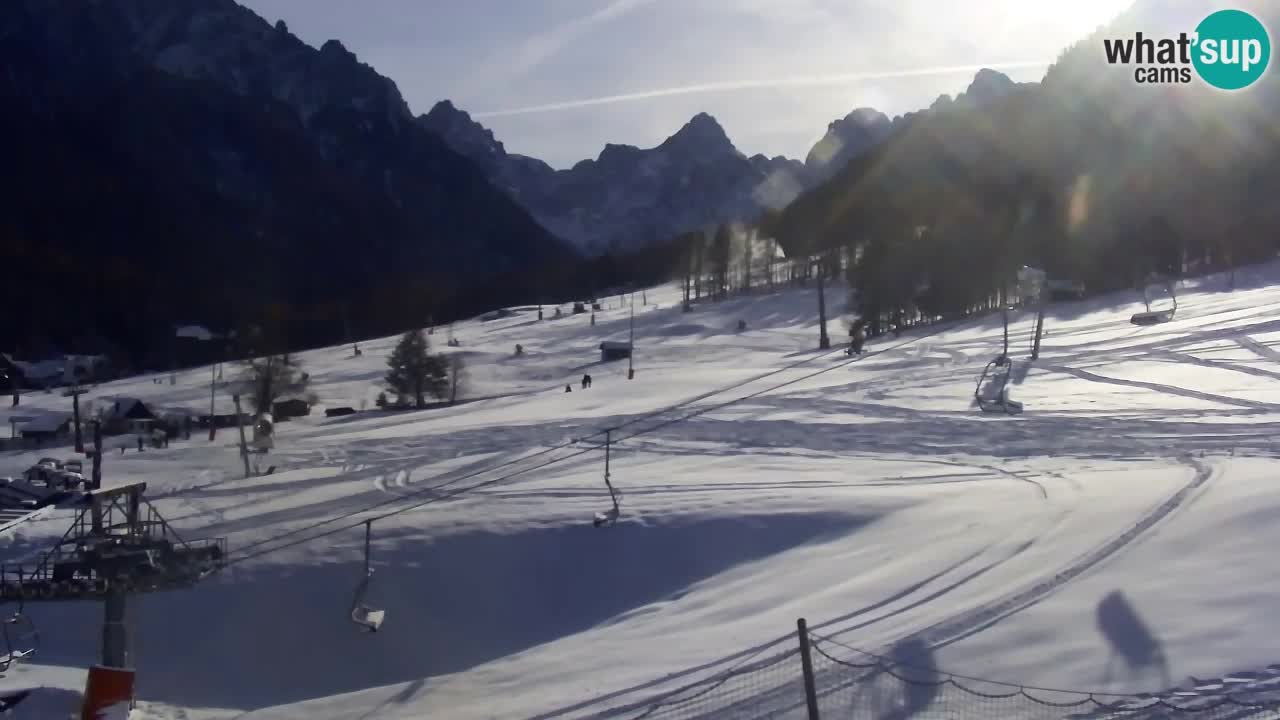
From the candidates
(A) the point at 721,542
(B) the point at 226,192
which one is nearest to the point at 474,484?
(A) the point at 721,542

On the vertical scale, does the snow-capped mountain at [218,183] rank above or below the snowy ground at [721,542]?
above

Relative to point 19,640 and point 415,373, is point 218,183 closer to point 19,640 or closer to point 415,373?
point 415,373

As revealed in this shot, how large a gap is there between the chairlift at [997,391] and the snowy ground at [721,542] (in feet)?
1.66

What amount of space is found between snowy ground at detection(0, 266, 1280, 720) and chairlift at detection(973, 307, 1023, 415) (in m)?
0.51

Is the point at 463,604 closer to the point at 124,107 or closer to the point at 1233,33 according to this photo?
the point at 1233,33

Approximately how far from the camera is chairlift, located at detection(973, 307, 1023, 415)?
2216 cm

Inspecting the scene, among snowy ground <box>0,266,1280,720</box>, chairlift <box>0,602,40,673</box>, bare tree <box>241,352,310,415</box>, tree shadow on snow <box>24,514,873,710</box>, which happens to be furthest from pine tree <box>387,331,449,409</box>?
chairlift <box>0,602,40,673</box>

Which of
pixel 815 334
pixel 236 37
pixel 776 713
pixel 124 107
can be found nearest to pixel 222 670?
pixel 776 713

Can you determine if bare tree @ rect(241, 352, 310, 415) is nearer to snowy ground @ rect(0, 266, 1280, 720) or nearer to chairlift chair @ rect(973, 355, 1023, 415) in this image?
snowy ground @ rect(0, 266, 1280, 720)

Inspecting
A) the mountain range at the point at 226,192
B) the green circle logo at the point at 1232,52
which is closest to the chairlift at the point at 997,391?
the green circle logo at the point at 1232,52

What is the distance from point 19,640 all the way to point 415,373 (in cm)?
2288

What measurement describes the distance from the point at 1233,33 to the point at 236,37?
160308 mm

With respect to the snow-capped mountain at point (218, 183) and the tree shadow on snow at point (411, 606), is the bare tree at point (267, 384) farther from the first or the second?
the snow-capped mountain at point (218, 183)

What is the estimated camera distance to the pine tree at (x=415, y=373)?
1480 inches
